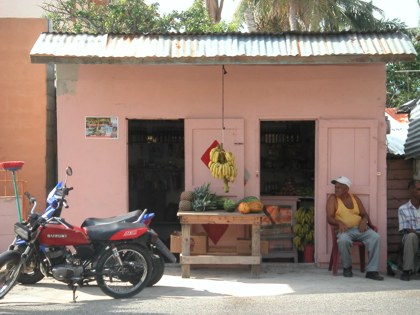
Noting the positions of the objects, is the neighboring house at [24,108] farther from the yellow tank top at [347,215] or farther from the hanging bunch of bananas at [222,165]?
the yellow tank top at [347,215]

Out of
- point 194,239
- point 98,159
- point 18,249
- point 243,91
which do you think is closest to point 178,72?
point 243,91

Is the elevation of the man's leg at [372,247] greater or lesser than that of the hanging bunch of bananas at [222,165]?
lesser

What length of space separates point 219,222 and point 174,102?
201 centimetres

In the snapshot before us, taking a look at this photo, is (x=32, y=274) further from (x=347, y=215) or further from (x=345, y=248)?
(x=347, y=215)

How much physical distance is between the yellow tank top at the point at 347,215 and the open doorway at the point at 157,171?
4241mm

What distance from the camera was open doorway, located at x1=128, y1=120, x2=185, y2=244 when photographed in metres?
12.0

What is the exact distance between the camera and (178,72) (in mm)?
8977

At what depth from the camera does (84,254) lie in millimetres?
7059

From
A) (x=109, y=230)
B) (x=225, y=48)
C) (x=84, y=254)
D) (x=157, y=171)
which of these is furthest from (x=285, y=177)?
(x=84, y=254)

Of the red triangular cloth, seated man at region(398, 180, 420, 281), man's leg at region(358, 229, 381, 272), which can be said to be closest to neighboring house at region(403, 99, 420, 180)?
seated man at region(398, 180, 420, 281)

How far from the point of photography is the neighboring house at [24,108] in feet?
31.0

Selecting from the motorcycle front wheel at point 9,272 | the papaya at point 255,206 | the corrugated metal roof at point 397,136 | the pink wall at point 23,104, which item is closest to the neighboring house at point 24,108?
the pink wall at point 23,104

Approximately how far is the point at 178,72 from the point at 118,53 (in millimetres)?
1220

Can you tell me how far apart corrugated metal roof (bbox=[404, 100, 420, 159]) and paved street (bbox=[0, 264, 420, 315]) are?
249 cm
